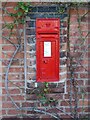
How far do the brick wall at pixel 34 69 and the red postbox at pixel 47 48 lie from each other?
0.06m

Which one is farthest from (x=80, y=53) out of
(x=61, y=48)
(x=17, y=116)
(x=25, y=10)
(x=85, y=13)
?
(x=17, y=116)

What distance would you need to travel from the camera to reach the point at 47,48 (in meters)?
3.43

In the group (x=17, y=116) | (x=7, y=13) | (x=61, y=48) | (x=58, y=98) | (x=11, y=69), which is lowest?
(x=17, y=116)

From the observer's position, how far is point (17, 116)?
11.9 feet

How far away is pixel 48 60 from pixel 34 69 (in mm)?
202

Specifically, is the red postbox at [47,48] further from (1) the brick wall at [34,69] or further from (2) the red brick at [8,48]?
(2) the red brick at [8,48]

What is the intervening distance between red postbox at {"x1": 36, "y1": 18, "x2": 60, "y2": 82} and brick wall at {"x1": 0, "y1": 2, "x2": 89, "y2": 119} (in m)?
0.06

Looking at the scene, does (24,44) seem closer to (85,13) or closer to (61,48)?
(61,48)

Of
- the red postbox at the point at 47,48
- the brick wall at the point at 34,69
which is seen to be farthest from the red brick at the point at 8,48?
the red postbox at the point at 47,48

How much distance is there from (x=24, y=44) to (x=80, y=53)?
66 centimetres

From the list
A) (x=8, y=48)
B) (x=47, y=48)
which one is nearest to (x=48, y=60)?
(x=47, y=48)

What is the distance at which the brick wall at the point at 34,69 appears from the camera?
3459mm

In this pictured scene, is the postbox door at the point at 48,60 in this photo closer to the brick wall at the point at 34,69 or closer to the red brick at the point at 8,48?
the brick wall at the point at 34,69

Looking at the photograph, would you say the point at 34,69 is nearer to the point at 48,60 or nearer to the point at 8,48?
the point at 48,60
